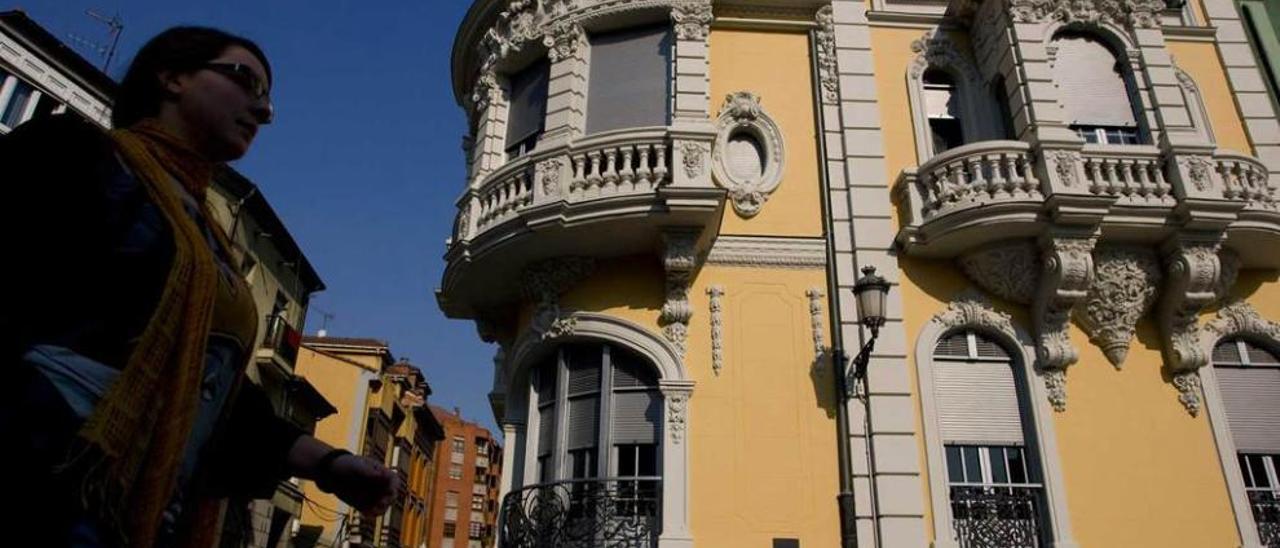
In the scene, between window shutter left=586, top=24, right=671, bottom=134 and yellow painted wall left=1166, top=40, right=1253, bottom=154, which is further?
yellow painted wall left=1166, top=40, right=1253, bottom=154

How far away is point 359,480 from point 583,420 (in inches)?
334

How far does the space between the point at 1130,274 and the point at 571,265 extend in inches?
286

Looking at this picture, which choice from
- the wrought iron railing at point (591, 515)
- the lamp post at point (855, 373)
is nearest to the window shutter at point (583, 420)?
the wrought iron railing at point (591, 515)

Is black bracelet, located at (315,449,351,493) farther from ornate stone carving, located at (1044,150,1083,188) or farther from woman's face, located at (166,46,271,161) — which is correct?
ornate stone carving, located at (1044,150,1083,188)

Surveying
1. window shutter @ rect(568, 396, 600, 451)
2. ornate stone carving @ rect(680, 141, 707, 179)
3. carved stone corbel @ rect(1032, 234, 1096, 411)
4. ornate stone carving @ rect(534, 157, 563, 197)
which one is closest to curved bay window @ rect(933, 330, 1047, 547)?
carved stone corbel @ rect(1032, 234, 1096, 411)

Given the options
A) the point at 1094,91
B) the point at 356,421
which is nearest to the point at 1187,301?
the point at 1094,91

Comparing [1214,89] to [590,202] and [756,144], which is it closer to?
[756,144]

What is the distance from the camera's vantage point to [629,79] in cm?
1191

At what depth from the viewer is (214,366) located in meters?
1.79

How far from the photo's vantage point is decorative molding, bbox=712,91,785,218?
439 inches

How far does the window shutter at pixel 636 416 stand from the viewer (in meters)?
9.98

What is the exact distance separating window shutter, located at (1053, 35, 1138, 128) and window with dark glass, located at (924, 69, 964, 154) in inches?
55.7

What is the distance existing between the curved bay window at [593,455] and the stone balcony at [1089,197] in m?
4.28

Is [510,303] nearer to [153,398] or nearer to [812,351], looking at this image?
[812,351]
